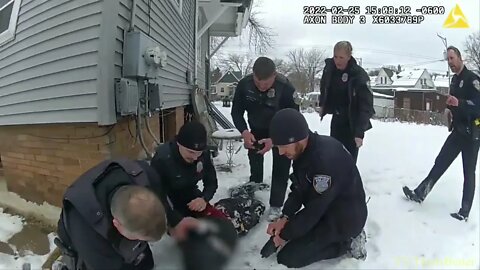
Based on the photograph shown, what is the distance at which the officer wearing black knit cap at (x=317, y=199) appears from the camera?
250cm

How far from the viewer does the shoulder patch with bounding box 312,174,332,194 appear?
2.49 metres

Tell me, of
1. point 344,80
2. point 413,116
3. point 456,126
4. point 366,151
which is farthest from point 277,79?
point 413,116

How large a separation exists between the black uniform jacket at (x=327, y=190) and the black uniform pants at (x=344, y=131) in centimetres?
133

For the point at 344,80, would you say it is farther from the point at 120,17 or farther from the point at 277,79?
the point at 120,17

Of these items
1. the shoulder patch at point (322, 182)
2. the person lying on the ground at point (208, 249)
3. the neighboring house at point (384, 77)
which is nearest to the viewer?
the person lying on the ground at point (208, 249)

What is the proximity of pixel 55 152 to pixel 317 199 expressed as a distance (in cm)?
269

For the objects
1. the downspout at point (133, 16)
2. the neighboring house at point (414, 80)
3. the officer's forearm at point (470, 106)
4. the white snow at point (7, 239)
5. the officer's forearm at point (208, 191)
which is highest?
the neighboring house at point (414, 80)

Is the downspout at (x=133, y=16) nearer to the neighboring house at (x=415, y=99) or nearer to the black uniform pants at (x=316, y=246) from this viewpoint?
the black uniform pants at (x=316, y=246)

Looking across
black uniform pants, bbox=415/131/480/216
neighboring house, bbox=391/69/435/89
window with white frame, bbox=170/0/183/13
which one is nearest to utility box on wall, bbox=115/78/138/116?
black uniform pants, bbox=415/131/480/216

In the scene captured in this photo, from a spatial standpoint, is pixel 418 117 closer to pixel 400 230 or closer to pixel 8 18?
pixel 400 230

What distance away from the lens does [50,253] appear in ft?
10.1

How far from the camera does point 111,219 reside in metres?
1.81

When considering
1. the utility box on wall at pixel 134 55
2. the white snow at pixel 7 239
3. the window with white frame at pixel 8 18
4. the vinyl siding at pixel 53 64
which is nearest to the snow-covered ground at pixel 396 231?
the white snow at pixel 7 239

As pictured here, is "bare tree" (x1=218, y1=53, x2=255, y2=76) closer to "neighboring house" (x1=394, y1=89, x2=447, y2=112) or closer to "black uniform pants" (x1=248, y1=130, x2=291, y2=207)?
"neighboring house" (x1=394, y1=89, x2=447, y2=112)
